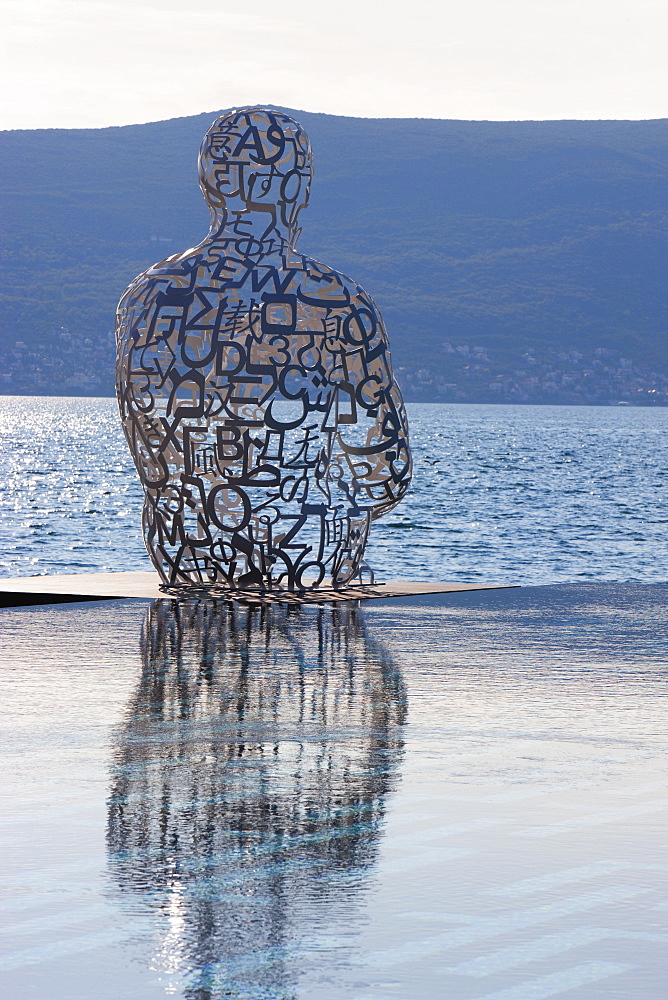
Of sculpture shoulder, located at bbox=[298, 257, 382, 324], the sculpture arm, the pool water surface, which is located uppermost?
sculpture shoulder, located at bbox=[298, 257, 382, 324]

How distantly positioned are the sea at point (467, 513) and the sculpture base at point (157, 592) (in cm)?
1796

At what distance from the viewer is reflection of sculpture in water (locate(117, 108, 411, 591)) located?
11.6 meters

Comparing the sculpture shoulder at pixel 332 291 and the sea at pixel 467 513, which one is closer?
the sculpture shoulder at pixel 332 291

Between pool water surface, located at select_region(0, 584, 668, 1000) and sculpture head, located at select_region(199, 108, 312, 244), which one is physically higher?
sculpture head, located at select_region(199, 108, 312, 244)

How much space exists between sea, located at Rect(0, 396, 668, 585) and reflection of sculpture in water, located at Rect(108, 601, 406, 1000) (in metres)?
22.8

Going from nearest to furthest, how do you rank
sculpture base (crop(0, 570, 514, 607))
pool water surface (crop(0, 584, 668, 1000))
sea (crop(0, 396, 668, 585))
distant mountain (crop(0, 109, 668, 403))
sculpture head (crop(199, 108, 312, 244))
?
pool water surface (crop(0, 584, 668, 1000)) → sculpture base (crop(0, 570, 514, 607)) → sculpture head (crop(199, 108, 312, 244)) → sea (crop(0, 396, 668, 585)) → distant mountain (crop(0, 109, 668, 403))

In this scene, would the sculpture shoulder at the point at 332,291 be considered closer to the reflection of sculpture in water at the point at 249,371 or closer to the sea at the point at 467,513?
the reflection of sculpture in water at the point at 249,371

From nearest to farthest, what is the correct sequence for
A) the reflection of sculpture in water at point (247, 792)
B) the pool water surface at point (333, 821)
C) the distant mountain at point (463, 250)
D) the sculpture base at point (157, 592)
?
the pool water surface at point (333, 821), the reflection of sculpture in water at point (247, 792), the sculpture base at point (157, 592), the distant mountain at point (463, 250)

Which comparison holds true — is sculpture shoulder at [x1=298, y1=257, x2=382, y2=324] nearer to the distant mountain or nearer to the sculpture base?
the sculpture base

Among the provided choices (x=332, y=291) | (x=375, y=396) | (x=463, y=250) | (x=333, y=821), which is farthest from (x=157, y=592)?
(x=463, y=250)

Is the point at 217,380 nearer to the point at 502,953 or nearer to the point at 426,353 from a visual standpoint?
the point at 502,953

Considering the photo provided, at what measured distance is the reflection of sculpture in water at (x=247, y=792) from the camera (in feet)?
13.4

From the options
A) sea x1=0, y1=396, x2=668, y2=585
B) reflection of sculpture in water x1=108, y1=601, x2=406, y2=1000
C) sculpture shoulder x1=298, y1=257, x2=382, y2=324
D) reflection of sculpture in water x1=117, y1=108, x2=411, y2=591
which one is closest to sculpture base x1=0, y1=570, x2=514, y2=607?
reflection of sculpture in water x1=117, y1=108, x2=411, y2=591

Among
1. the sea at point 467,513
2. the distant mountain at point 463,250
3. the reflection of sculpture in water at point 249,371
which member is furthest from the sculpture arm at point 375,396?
the distant mountain at point 463,250
